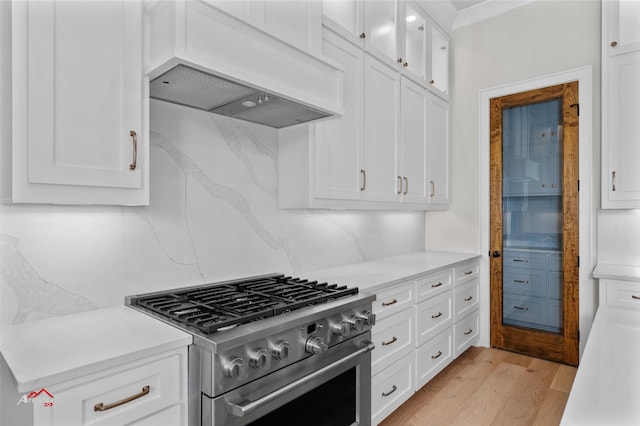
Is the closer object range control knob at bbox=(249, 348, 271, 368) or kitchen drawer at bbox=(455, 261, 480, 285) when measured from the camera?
range control knob at bbox=(249, 348, 271, 368)

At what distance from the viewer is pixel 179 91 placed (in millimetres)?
1652

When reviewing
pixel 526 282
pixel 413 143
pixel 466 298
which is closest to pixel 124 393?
pixel 413 143

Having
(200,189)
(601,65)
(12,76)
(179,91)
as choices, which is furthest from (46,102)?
(601,65)

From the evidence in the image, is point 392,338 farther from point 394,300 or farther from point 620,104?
point 620,104

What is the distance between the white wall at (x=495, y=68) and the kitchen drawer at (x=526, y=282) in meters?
0.18

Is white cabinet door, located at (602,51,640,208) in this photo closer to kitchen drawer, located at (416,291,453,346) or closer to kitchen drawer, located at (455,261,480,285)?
kitchen drawer, located at (455,261,480,285)

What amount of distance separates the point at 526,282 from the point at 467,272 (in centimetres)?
53

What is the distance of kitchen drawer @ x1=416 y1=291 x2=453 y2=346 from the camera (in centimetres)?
253

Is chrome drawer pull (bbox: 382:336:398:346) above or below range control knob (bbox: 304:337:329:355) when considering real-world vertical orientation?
below

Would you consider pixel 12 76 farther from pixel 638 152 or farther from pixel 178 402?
pixel 638 152

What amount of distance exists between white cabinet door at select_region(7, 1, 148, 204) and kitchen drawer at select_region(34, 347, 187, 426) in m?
0.58

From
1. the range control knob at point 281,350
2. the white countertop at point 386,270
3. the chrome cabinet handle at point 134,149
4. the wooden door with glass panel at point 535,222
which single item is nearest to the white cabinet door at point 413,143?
the white countertop at point 386,270

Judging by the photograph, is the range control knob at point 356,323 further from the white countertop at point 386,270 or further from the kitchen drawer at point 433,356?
the kitchen drawer at point 433,356

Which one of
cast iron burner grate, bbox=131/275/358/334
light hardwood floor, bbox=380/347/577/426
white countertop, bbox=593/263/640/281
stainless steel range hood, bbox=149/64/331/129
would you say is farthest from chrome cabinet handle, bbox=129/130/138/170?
white countertop, bbox=593/263/640/281
